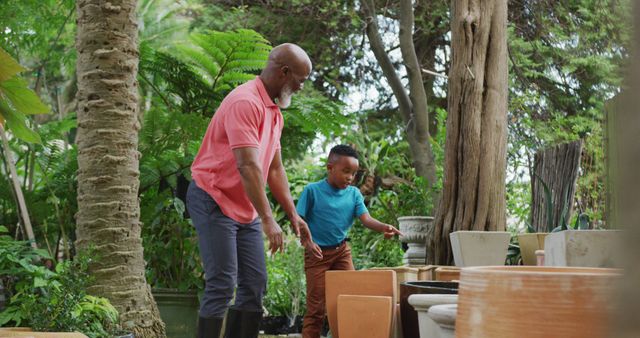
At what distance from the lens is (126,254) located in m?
4.54

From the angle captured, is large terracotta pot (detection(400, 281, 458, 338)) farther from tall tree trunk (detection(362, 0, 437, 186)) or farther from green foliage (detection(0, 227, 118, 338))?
tall tree trunk (detection(362, 0, 437, 186))

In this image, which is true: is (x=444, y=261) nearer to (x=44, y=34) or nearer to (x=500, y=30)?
(x=500, y=30)

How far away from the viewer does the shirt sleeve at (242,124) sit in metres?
3.45

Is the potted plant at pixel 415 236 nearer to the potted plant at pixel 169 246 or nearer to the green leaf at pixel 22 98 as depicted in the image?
the potted plant at pixel 169 246

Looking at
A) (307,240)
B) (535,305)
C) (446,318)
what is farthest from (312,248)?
(535,305)

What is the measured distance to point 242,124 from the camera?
11.4 ft

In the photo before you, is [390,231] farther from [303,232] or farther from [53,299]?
[53,299]

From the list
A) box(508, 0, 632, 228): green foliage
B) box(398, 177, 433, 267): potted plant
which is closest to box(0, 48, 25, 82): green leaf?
box(398, 177, 433, 267): potted plant

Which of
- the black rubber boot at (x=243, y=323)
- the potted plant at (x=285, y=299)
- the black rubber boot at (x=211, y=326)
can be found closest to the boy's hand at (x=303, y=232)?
the black rubber boot at (x=243, y=323)

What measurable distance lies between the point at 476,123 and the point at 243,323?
2115 millimetres

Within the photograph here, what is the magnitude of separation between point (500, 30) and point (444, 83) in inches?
292

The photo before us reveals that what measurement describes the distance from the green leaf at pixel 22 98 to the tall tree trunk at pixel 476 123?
2712 millimetres

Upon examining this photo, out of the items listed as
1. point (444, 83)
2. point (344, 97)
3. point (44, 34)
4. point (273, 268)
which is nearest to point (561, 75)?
point (444, 83)

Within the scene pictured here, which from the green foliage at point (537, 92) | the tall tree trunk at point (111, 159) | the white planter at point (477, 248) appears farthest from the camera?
the green foliage at point (537, 92)
